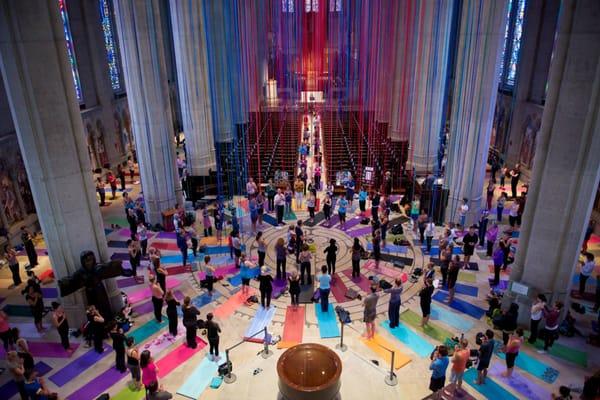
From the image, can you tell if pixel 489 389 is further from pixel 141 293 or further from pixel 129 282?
pixel 129 282

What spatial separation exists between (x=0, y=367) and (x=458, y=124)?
15896 millimetres

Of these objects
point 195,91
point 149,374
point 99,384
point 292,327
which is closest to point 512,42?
point 195,91

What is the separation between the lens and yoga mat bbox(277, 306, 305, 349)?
10494 mm

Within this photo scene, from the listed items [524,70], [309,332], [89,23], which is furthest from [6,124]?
[524,70]

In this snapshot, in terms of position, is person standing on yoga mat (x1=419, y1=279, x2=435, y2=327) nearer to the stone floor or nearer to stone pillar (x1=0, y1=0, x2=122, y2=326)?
the stone floor

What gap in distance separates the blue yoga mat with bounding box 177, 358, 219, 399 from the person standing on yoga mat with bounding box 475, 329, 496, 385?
5737 millimetres

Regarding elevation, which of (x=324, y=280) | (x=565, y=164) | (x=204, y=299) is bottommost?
(x=204, y=299)

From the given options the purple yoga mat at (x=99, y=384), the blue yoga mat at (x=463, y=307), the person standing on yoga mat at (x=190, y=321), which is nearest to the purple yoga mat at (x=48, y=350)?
the purple yoga mat at (x=99, y=384)

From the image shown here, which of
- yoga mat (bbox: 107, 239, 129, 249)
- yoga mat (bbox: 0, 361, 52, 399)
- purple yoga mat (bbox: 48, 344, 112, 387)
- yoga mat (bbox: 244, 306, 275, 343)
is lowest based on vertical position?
yoga mat (bbox: 0, 361, 52, 399)

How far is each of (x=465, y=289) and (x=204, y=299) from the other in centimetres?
770

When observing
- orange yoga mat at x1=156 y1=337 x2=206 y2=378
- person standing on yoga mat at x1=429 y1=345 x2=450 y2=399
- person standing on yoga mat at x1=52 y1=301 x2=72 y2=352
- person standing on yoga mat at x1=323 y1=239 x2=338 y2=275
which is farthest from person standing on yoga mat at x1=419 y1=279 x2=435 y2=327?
person standing on yoga mat at x1=52 y1=301 x2=72 y2=352

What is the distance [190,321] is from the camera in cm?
991

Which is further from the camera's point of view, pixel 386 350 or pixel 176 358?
pixel 386 350

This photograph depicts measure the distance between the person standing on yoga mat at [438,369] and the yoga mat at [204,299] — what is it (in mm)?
6403
